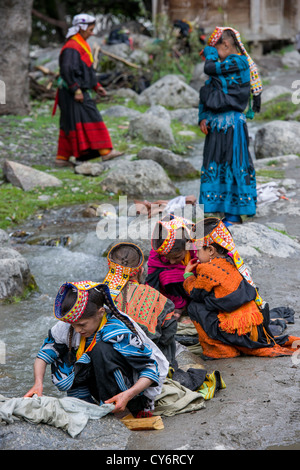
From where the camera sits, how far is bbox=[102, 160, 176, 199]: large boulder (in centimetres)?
773

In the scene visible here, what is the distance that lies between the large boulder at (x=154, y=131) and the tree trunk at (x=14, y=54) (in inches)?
124

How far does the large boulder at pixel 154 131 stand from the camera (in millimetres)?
9992

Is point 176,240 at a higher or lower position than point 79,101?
lower

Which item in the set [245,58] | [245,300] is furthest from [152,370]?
[245,58]

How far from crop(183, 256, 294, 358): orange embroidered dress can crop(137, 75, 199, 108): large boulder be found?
33.8 ft

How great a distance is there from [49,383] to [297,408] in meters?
1.59

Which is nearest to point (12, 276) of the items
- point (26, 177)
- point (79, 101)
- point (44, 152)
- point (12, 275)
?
point (12, 275)

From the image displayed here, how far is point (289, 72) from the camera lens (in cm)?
1705

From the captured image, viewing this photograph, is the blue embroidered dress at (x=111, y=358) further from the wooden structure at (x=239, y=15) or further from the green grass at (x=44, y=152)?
the wooden structure at (x=239, y=15)

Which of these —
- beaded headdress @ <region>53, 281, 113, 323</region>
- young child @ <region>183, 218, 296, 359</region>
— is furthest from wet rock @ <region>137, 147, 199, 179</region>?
beaded headdress @ <region>53, 281, 113, 323</region>

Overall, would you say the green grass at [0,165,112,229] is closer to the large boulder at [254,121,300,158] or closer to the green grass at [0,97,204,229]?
the green grass at [0,97,204,229]

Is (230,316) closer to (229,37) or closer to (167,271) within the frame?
(167,271)

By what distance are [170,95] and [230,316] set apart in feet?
34.7

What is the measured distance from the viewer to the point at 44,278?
5.55 metres
